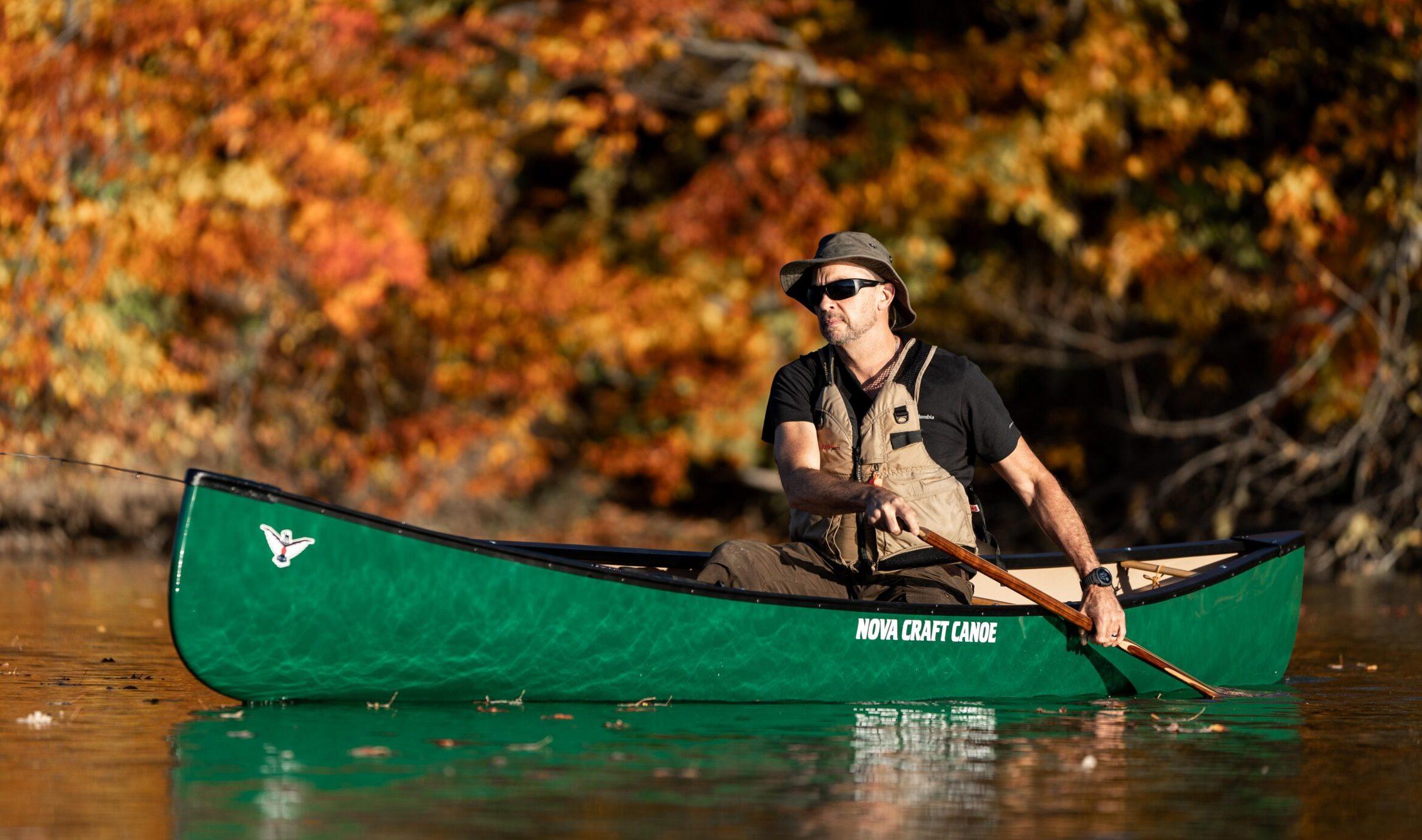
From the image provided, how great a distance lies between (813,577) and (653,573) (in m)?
0.55

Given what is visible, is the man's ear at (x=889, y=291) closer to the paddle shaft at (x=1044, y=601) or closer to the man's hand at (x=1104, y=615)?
the paddle shaft at (x=1044, y=601)

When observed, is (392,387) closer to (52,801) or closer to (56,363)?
(56,363)

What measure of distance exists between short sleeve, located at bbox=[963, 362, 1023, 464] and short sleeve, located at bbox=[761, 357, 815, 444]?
0.53 meters

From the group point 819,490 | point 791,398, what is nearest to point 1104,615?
point 819,490

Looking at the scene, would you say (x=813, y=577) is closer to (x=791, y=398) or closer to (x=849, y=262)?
(x=791, y=398)

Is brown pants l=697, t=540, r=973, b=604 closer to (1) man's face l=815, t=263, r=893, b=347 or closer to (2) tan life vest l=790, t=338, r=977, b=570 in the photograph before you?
(2) tan life vest l=790, t=338, r=977, b=570

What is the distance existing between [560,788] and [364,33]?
10.3 metres

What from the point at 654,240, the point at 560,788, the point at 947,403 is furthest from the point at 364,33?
the point at 560,788

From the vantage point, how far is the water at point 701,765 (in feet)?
15.1

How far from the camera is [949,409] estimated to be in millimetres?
6773

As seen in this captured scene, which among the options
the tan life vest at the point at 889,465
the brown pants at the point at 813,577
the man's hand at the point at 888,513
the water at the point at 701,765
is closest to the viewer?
the water at the point at 701,765

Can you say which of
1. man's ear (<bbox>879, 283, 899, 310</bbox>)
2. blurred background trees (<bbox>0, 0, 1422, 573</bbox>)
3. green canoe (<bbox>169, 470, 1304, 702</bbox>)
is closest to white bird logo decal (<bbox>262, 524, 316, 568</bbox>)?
green canoe (<bbox>169, 470, 1304, 702</bbox>)

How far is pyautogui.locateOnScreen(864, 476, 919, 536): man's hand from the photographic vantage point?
247 inches

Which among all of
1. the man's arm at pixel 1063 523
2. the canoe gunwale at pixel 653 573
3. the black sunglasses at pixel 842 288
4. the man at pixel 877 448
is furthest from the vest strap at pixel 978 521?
the black sunglasses at pixel 842 288
